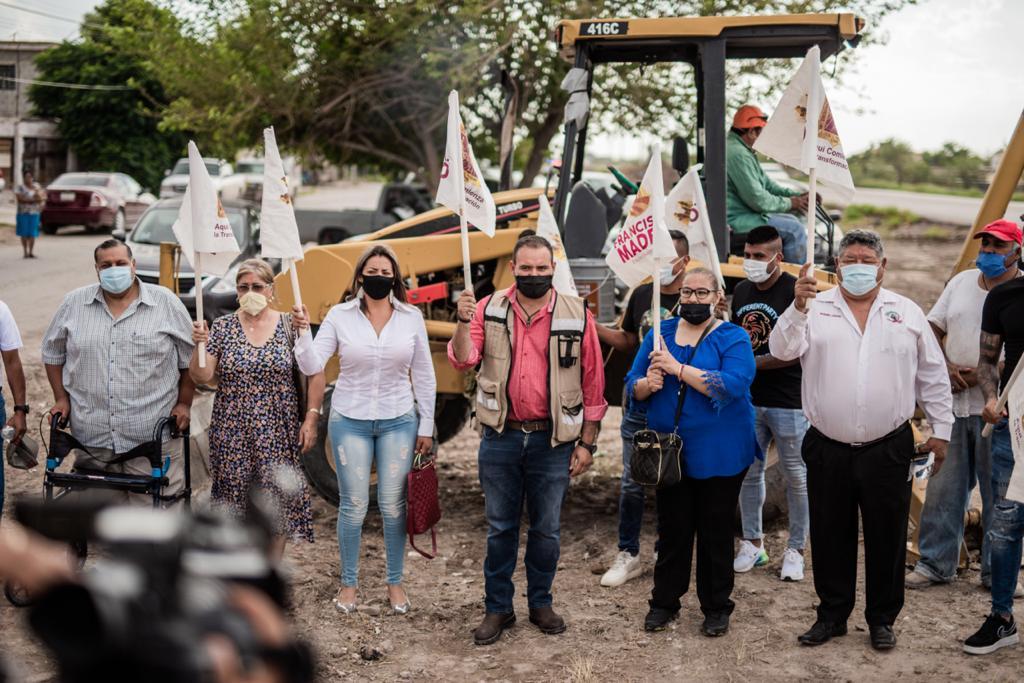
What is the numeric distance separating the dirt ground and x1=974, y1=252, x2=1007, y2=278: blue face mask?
1765mm

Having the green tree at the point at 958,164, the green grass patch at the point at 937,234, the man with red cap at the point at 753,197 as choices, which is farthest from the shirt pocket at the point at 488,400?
the green tree at the point at 958,164

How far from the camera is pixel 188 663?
1.69 metres

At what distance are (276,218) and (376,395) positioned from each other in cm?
107

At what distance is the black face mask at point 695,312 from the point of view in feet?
17.5

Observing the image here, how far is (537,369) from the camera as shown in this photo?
5.37m

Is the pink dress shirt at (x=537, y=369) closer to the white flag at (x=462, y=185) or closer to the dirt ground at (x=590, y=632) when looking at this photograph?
the white flag at (x=462, y=185)

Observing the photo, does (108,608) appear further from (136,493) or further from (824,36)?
(824,36)

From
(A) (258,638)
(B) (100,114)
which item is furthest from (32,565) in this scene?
(B) (100,114)

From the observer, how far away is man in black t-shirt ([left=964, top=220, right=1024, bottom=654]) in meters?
5.15

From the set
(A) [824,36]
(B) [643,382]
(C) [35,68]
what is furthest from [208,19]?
(C) [35,68]

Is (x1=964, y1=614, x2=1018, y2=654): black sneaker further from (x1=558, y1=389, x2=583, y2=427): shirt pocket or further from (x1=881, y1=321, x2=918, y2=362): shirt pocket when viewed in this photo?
(x1=558, y1=389, x2=583, y2=427): shirt pocket

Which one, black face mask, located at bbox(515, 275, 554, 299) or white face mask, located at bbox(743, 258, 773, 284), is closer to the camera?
black face mask, located at bbox(515, 275, 554, 299)

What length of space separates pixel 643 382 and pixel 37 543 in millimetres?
Result: 3637

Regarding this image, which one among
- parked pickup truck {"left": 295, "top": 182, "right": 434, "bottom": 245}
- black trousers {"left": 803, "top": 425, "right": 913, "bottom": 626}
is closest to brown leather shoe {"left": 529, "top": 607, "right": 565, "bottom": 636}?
black trousers {"left": 803, "top": 425, "right": 913, "bottom": 626}
